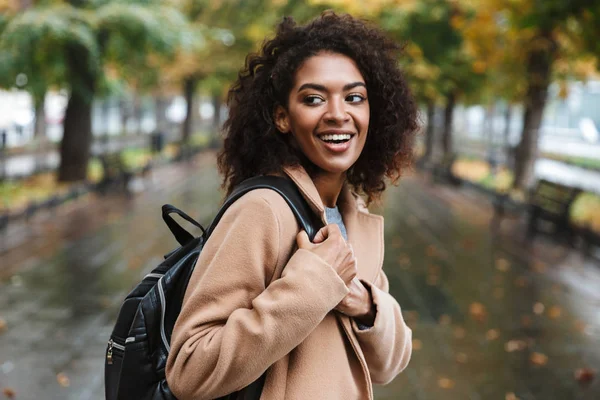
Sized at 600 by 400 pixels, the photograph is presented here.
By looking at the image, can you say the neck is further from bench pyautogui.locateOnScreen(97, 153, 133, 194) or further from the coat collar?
bench pyautogui.locateOnScreen(97, 153, 133, 194)

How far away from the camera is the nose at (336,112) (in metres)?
1.97

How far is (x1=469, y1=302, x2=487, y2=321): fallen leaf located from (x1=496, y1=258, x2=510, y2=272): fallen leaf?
1.97 m

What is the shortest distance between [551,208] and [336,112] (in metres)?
10.9

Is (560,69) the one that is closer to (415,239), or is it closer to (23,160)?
(415,239)

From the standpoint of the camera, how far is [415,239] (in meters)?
12.1

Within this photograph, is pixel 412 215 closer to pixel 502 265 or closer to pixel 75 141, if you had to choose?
pixel 502 265

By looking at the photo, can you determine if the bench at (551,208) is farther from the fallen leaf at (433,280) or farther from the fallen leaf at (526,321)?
the fallen leaf at (526,321)

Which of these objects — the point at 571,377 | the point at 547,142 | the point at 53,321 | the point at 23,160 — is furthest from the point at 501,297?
the point at 547,142

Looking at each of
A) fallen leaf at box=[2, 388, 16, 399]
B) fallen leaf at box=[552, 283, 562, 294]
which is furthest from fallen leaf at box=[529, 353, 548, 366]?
fallen leaf at box=[2, 388, 16, 399]

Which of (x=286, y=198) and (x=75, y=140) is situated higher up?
(x=286, y=198)

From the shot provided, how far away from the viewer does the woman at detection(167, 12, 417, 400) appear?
1.78m

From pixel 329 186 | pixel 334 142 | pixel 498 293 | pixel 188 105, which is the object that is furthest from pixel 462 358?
pixel 188 105

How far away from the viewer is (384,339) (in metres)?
2.06

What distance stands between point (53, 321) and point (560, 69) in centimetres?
1442
